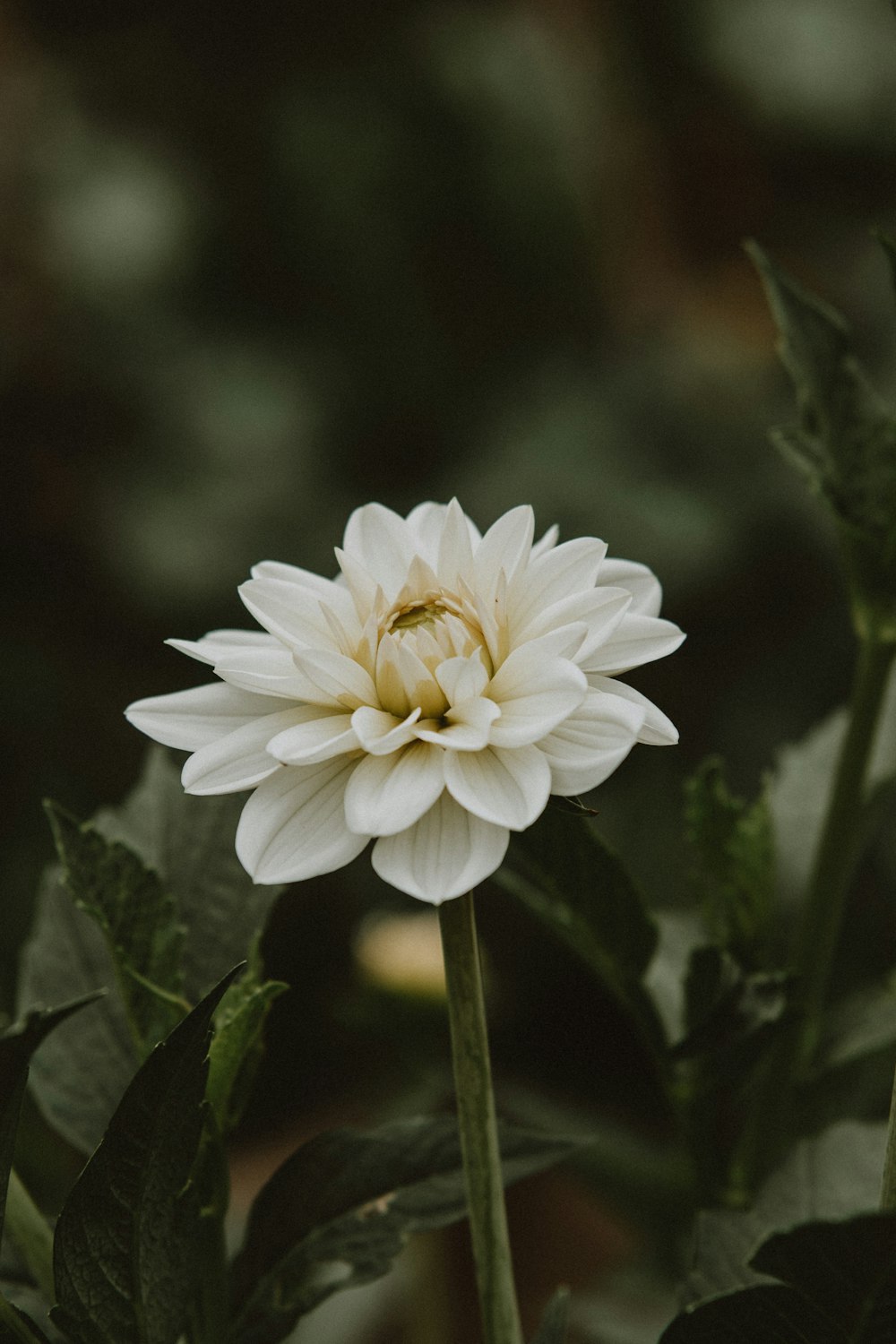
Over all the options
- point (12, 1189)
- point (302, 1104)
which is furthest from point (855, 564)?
point (302, 1104)

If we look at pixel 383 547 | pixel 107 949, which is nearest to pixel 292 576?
pixel 383 547

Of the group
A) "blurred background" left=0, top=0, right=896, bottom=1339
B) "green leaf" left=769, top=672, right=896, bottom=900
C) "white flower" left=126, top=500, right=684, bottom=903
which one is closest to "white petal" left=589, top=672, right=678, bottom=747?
"white flower" left=126, top=500, right=684, bottom=903

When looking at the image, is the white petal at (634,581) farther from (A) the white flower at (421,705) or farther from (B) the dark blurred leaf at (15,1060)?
(B) the dark blurred leaf at (15,1060)

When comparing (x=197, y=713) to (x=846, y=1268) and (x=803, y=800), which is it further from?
(x=803, y=800)

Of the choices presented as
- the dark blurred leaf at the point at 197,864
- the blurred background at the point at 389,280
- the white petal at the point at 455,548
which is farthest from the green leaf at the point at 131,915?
the blurred background at the point at 389,280

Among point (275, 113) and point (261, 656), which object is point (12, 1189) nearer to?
point (261, 656)

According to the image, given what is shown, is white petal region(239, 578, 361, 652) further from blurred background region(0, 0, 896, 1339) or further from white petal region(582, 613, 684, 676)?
blurred background region(0, 0, 896, 1339)

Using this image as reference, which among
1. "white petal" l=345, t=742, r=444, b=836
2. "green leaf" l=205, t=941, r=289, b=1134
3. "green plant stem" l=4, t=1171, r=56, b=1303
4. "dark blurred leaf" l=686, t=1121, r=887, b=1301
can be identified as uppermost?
"white petal" l=345, t=742, r=444, b=836
